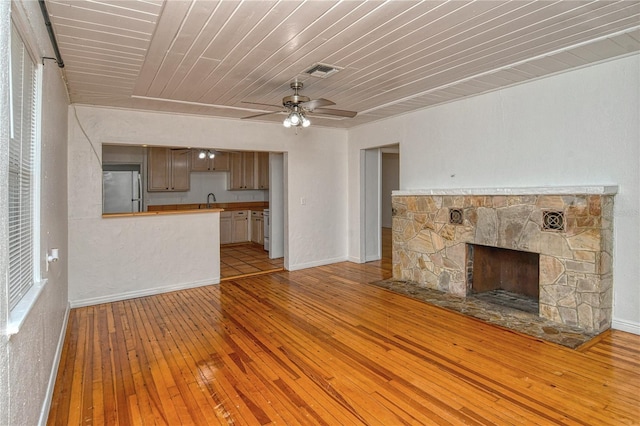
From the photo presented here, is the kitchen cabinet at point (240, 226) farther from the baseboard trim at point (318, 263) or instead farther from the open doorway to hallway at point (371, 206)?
the open doorway to hallway at point (371, 206)

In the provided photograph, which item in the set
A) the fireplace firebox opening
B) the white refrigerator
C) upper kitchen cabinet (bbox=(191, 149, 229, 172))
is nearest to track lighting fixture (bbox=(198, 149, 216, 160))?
upper kitchen cabinet (bbox=(191, 149, 229, 172))

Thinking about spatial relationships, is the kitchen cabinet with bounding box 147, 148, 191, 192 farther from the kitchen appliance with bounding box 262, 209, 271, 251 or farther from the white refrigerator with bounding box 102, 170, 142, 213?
the kitchen appliance with bounding box 262, 209, 271, 251

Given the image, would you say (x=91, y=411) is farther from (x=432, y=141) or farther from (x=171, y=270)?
(x=432, y=141)

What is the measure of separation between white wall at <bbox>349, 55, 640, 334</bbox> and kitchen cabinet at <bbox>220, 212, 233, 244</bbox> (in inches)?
189

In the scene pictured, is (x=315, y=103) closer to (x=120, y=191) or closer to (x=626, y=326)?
(x=626, y=326)

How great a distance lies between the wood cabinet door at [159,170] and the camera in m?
7.22

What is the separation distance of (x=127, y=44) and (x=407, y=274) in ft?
14.0

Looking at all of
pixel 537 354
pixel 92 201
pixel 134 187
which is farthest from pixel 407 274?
pixel 134 187

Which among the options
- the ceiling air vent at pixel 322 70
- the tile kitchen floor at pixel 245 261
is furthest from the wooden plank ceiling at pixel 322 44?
the tile kitchen floor at pixel 245 261

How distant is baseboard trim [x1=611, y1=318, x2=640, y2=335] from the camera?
10.5 ft

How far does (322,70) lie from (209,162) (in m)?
5.28

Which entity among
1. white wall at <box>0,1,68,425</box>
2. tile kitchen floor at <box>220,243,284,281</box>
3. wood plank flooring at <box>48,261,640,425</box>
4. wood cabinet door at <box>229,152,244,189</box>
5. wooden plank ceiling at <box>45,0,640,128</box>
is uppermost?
wooden plank ceiling at <box>45,0,640,128</box>

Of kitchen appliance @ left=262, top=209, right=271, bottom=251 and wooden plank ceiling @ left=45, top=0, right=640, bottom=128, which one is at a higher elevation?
wooden plank ceiling @ left=45, top=0, right=640, bottom=128

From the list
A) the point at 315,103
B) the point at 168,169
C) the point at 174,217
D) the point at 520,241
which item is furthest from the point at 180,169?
the point at 520,241
